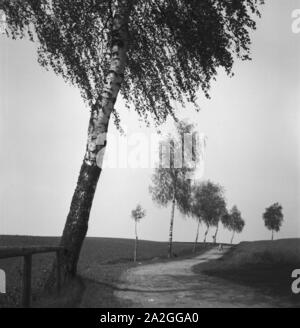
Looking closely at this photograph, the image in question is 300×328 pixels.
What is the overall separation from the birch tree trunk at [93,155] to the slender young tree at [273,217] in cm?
7850

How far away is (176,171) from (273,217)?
5337cm

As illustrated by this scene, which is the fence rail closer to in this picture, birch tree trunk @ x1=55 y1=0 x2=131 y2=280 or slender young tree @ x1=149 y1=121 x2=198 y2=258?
birch tree trunk @ x1=55 y1=0 x2=131 y2=280

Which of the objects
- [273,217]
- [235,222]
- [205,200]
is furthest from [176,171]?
[235,222]

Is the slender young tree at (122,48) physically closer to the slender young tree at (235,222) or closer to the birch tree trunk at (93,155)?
the birch tree trunk at (93,155)

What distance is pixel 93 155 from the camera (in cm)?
912

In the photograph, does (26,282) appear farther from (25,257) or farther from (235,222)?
(235,222)

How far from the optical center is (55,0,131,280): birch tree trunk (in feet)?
29.0

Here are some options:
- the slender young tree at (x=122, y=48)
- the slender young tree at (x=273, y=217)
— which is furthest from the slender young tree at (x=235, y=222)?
the slender young tree at (x=122, y=48)

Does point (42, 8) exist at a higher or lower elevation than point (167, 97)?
higher
